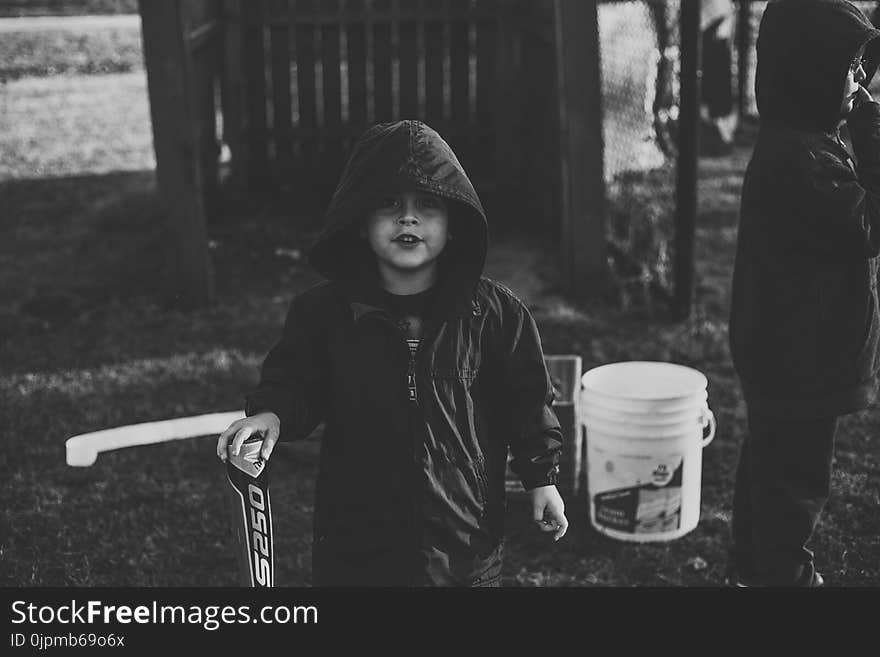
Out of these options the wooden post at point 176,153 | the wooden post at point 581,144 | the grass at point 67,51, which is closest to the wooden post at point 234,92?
the wooden post at point 176,153

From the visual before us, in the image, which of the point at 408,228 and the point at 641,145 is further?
the point at 641,145

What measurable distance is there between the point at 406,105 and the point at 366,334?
6190mm

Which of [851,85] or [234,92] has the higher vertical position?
[851,85]

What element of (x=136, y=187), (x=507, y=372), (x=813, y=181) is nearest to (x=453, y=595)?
(x=507, y=372)

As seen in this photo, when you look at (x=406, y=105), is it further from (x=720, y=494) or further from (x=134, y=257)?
(x=720, y=494)

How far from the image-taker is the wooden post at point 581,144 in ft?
19.9

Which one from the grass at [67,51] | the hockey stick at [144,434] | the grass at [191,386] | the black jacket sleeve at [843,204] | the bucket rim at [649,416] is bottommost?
the grass at [67,51]

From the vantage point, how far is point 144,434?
440cm

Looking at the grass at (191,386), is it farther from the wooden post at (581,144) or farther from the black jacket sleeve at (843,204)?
the black jacket sleeve at (843,204)

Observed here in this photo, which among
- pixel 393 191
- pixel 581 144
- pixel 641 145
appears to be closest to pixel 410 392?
pixel 393 191

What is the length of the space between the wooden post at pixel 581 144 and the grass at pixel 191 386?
0.22 m

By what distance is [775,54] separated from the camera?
3.13 metres

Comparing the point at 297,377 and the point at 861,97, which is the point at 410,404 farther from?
the point at 861,97

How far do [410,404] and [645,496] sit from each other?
59.1 inches
